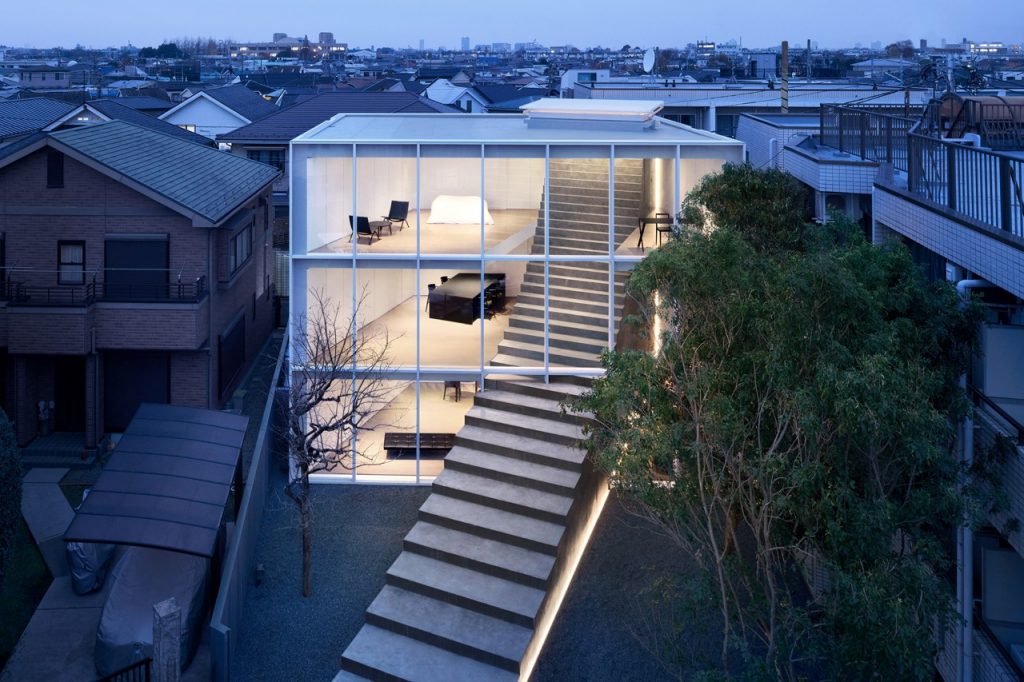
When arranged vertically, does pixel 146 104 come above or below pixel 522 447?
above

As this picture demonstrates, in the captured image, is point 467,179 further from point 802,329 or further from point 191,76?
point 191,76

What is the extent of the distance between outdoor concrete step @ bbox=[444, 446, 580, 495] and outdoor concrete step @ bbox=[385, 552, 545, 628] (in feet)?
6.16

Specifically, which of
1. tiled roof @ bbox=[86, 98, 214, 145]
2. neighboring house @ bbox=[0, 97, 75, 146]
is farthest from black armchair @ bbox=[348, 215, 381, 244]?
tiled roof @ bbox=[86, 98, 214, 145]

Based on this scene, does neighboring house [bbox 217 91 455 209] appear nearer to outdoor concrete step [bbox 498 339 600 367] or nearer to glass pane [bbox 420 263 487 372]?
glass pane [bbox 420 263 487 372]

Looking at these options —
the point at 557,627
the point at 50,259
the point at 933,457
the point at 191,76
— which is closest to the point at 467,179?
the point at 50,259

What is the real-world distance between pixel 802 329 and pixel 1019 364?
306 cm

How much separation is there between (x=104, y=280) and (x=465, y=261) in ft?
27.2

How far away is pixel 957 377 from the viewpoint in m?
9.70

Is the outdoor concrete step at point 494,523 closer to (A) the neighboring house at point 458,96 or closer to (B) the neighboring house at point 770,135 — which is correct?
(B) the neighboring house at point 770,135

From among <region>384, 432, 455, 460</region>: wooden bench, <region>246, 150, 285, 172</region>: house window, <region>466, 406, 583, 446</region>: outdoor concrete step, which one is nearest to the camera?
<region>466, 406, 583, 446</region>: outdoor concrete step

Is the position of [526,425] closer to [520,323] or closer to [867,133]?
[520,323]

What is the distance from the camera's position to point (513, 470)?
15664 millimetres

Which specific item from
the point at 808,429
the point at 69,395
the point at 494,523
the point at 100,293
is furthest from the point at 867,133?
the point at 69,395

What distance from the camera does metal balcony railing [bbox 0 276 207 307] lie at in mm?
19891
